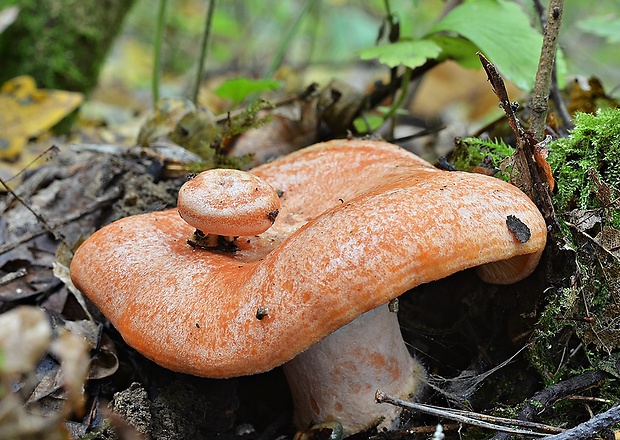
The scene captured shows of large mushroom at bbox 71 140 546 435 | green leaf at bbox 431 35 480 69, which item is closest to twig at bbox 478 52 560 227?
large mushroom at bbox 71 140 546 435

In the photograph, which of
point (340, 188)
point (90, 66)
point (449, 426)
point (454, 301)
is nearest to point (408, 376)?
point (449, 426)

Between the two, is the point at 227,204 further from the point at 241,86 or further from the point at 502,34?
the point at 502,34

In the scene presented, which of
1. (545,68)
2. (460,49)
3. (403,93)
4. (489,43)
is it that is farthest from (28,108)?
(545,68)

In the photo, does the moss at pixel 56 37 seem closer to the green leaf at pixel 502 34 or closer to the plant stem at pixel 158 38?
the plant stem at pixel 158 38

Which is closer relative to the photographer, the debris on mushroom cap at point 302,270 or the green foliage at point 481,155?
the debris on mushroom cap at point 302,270

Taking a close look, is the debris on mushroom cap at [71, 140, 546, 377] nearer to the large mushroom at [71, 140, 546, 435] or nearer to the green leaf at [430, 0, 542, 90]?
the large mushroom at [71, 140, 546, 435]

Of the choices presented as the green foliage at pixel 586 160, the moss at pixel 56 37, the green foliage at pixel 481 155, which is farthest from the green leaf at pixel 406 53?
the moss at pixel 56 37

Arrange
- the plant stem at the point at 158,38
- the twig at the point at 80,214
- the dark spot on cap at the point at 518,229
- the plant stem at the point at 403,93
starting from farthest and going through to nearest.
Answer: the plant stem at the point at 158,38, the plant stem at the point at 403,93, the twig at the point at 80,214, the dark spot on cap at the point at 518,229
